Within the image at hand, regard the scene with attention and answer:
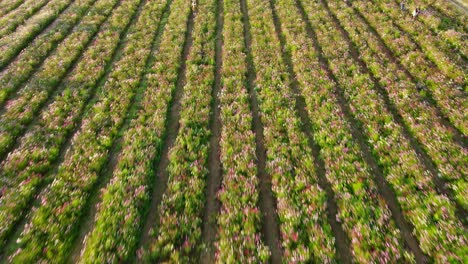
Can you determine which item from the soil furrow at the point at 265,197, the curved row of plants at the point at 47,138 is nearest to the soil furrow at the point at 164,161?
the soil furrow at the point at 265,197

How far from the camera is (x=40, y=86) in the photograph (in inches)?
671

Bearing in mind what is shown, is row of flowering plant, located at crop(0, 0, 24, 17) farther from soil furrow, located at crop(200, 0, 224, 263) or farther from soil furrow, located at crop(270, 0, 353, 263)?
soil furrow, located at crop(270, 0, 353, 263)

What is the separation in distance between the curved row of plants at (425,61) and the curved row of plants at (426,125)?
572 millimetres

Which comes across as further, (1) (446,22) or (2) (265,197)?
(1) (446,22)

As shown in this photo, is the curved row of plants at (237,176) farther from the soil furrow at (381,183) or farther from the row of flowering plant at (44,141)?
the row of flowering plant at (44,141)

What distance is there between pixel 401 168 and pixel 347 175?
2.29 m

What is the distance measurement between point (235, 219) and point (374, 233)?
4548 mm

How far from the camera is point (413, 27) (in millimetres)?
22375

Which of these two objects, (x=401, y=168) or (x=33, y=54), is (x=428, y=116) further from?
(x=33, y=54)

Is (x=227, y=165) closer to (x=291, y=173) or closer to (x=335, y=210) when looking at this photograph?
(x=291, y=173)

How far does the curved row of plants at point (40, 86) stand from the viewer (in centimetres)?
1427

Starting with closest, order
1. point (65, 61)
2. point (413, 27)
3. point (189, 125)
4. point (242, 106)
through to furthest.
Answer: point (189, 125) < point (242, 106) < point (65, 61) < point (413, 27)

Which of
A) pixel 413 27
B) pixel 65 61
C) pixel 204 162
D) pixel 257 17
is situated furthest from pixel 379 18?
pixel 65 61

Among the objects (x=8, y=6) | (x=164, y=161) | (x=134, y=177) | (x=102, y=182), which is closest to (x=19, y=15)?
(x=8, y=6)
